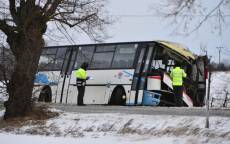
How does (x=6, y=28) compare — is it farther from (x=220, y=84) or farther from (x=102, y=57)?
(x=220, y=84)

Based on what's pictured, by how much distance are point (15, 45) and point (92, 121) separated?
18.3 feet

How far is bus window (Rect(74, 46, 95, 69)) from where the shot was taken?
30.0 metres

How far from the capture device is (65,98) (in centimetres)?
3042

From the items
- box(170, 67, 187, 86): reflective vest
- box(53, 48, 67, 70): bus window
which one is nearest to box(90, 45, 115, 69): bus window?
box(53, 48, 67, 70): bus window

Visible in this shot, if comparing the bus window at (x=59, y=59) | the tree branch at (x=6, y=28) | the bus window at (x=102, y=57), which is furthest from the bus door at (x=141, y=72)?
the tree branch at (x=6, y=28)

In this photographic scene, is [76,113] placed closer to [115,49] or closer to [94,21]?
[94,21]

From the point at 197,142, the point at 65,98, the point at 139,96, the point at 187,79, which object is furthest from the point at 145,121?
the point at 65,98

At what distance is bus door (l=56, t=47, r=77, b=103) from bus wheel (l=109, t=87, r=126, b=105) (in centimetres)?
318

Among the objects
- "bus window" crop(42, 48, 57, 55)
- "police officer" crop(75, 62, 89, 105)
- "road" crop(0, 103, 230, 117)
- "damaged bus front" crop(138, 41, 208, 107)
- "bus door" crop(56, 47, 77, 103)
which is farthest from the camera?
"bus window" crop(42, 48, 57, 55)

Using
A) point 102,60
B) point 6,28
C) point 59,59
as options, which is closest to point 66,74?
point 59,59

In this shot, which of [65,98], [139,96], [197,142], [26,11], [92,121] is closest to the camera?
[197,142]

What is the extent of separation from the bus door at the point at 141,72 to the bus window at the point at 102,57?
183cm

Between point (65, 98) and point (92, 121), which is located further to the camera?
point (65, 98)

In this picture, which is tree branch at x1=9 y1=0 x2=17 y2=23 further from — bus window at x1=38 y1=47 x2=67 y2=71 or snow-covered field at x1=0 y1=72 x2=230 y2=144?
bus window at x1=38 y1=47 x2=67 y2=71
